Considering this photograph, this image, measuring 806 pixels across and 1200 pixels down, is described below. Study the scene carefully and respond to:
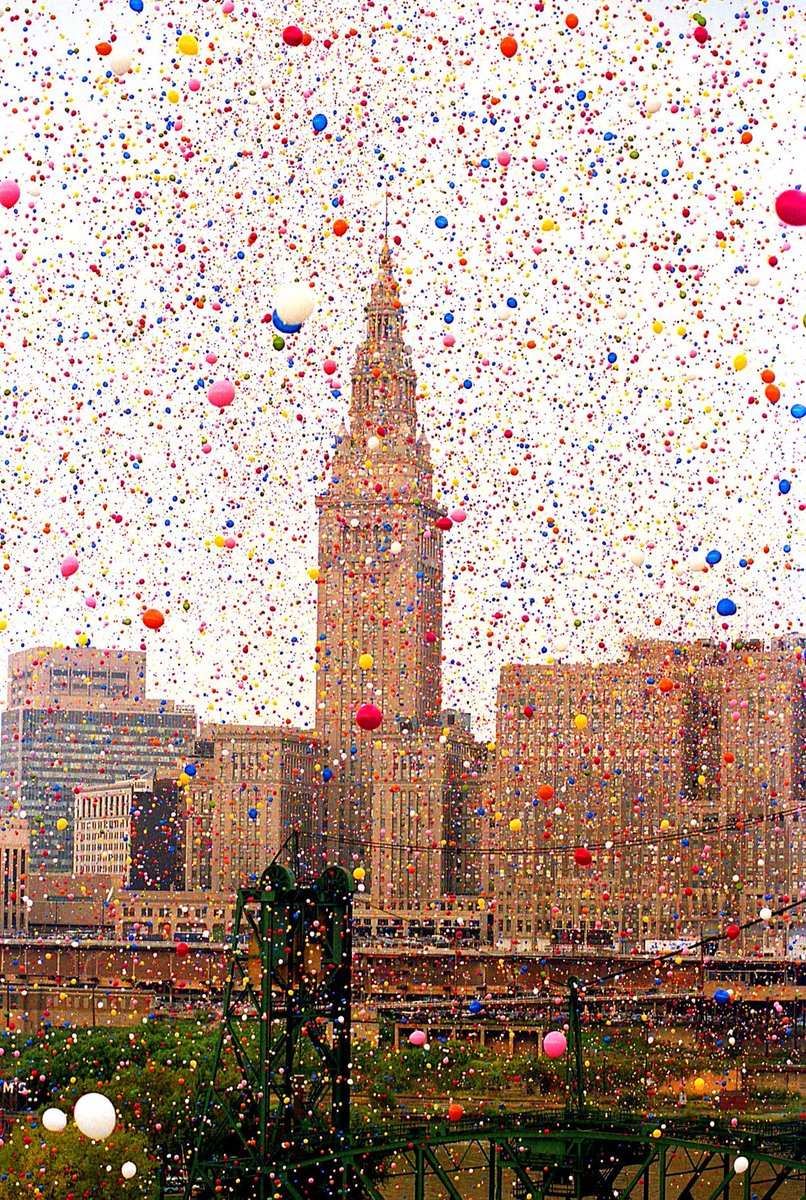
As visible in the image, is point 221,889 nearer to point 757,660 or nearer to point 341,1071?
point 757,660

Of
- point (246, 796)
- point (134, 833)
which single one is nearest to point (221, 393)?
point (246, 796)

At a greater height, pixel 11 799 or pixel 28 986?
pixel 11 799

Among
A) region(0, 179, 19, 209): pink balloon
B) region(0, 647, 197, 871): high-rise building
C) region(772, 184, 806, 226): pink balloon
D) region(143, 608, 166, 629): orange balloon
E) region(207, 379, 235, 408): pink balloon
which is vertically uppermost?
region(0, 647, 197, 871): high-rise building

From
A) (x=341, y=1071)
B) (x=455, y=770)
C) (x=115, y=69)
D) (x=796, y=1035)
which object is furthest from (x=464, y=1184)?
(x=455, y=770)

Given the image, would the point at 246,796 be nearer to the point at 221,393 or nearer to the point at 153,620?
the point at 153,620

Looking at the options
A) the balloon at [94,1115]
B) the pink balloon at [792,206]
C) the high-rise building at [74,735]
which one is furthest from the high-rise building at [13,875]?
the pink balloon at [792,206]

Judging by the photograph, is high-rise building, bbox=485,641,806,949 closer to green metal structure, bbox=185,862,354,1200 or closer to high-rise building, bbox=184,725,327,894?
high-rise building, bbox=184,725,327,894

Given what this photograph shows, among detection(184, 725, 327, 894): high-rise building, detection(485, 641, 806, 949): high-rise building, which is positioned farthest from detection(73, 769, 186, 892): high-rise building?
detection(485, 641, 806, 949): high-rise building
